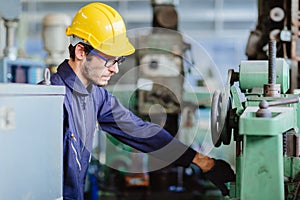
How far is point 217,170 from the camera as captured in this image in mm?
1804

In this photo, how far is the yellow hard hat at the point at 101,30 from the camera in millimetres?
1862

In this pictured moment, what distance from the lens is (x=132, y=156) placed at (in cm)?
400

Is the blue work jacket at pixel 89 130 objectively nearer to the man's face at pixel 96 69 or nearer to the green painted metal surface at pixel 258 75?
the man's face at pixel 96 69

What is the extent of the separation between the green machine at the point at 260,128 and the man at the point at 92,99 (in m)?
0.25

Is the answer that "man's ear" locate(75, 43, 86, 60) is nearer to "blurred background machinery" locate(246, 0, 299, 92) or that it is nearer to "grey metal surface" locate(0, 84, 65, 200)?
"grey metal surface" locate(0, 84, 65, 200)

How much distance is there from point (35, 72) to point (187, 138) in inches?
49.5

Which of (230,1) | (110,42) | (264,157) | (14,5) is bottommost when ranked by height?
(264,157)

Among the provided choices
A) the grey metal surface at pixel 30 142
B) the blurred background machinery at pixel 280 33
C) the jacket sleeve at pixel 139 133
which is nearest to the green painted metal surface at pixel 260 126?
the grey metal surface at pixel 30 142

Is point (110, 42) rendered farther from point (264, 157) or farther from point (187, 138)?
point (187, 138)

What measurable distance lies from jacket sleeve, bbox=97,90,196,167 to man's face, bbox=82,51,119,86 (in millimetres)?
149

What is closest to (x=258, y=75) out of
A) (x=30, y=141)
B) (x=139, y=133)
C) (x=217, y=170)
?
(x=217, y=170)

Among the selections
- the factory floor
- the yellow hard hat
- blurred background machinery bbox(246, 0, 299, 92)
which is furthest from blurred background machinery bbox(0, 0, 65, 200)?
the factory floor

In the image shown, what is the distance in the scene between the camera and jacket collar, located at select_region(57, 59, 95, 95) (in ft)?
5.98

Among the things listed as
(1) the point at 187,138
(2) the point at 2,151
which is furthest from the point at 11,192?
(1) the point at 187,138
